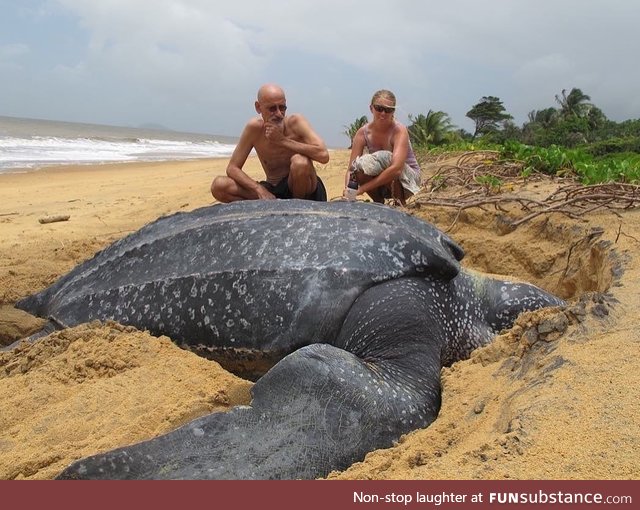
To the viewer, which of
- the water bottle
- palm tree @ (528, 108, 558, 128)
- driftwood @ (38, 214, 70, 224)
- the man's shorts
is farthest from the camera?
palm tree @ (528, 108, 558, 128)

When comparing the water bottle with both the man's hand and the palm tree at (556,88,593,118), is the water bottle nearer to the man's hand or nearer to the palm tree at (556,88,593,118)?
the man's hand

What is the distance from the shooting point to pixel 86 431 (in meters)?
1.62

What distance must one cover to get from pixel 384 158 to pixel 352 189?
1.06 feet

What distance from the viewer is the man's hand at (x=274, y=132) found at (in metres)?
3.22

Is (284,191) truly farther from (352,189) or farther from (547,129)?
(547,129)

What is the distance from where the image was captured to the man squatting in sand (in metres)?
3.22

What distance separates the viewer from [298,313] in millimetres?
1907

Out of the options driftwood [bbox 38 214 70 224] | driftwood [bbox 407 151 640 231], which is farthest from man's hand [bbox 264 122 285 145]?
driftwood [bbox 38 214 70 224]

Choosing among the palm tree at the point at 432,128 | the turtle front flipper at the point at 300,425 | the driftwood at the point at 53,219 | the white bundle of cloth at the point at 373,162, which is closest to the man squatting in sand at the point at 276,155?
the white bundle of cloth at the point at 373,162

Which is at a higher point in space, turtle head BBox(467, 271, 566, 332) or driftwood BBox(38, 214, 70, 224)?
turtle head BBox(467, 271, 566, 332)
